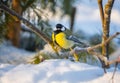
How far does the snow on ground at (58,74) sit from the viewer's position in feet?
5.23

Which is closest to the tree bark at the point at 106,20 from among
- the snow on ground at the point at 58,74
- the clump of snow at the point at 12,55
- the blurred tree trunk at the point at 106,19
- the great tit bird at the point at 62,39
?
the blurred tree trunk at the point at 106,19

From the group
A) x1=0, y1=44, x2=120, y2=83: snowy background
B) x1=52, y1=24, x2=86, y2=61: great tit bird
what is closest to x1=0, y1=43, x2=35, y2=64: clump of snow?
x1=52, y1=24, x2=86, y2=61: great tit bird

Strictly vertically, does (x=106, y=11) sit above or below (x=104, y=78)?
above

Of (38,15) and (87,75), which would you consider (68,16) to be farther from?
(87,75)

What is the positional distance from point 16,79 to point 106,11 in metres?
0.79

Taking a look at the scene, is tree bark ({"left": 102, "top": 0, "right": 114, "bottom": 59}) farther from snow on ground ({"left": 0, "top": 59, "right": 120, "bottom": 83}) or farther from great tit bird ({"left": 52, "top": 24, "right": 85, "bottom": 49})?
snow on ground ({"left": 0, "top": 59, "right": 120, "bottom": 83})

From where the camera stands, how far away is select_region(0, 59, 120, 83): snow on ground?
5.23 feet

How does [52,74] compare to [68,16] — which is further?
[68,16]

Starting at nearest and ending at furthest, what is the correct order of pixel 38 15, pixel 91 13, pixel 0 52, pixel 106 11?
pixel 106 11 < pixel 38 15 < pixel 0 52 < pixel 91 13

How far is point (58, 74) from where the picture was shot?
63.7 inches

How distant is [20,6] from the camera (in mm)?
3111

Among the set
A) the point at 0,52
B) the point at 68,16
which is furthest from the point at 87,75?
the point at 68,16

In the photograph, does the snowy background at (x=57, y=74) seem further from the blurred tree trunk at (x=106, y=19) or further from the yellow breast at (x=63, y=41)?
the blurred tree trunk at (x=106, y=19)

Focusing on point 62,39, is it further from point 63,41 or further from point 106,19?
point 106,19
